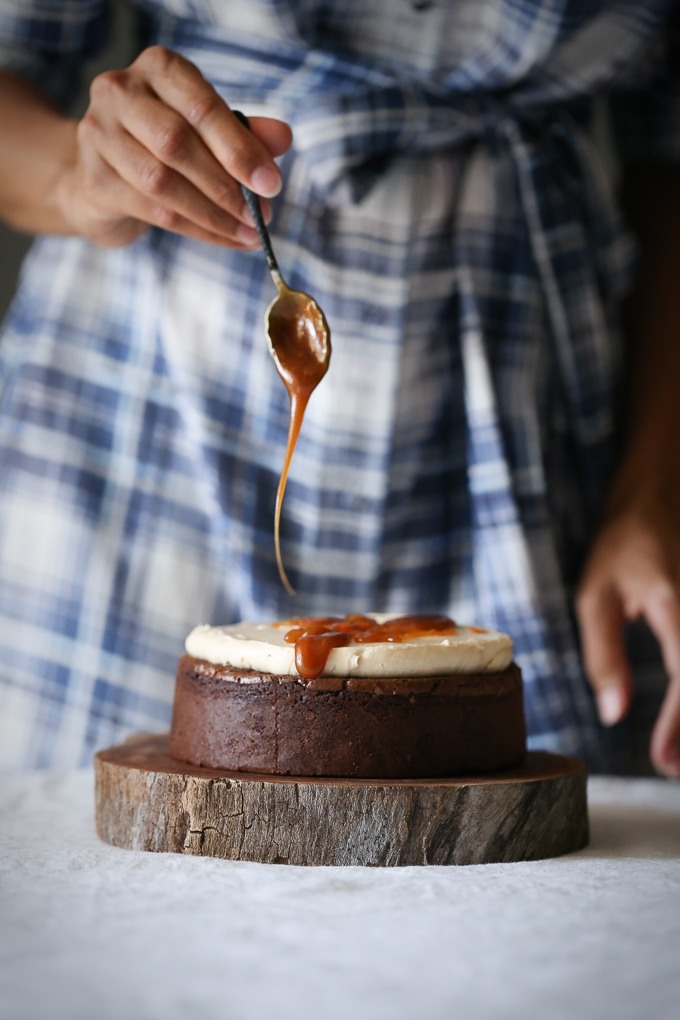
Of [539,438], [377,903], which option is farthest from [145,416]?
[377,903]

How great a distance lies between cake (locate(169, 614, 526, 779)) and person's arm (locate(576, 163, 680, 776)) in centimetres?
47

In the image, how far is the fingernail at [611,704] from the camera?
1.29 meters

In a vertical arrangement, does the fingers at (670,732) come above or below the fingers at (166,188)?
below

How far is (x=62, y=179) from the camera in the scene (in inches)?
45.4

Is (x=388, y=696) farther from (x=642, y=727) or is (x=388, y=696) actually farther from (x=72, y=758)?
(x=642, y=727)

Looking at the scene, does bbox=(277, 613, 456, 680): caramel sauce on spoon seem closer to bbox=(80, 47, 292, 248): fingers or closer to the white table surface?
the white table surface

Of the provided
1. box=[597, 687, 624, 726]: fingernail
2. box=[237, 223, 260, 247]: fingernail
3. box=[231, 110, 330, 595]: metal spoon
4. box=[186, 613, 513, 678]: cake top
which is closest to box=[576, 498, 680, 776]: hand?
box=[597, 687, 624, 726]: fingernail

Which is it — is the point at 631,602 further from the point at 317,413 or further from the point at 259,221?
the point at 259,221

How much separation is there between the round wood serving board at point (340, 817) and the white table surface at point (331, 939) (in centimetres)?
3

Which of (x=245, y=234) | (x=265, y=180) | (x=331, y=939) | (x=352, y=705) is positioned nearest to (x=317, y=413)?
(x=245, y=234)

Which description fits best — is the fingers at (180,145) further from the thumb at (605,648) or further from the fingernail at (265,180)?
the thumb at (605,648)

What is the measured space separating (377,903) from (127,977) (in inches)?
7.4

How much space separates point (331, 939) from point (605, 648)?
2.72 feet

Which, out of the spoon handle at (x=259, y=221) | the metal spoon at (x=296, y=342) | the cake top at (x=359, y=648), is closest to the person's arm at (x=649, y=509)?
the cake top at (x=359, y=648)
